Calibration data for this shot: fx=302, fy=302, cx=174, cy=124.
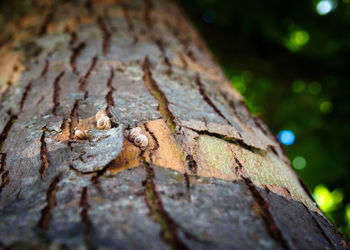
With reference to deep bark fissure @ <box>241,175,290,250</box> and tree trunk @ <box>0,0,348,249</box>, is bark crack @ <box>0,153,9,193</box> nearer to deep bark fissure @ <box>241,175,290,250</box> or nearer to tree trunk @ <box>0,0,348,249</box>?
tree trunk @ <box>0,0,348,249</box>

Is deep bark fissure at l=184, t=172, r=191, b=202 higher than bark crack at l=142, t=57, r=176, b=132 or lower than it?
lower

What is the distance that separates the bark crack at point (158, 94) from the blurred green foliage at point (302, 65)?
1900 mm

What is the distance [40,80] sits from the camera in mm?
1393

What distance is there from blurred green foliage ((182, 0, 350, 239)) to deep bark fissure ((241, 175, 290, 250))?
243 centimetres

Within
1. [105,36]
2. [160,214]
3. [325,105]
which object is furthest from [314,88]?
[160,214]

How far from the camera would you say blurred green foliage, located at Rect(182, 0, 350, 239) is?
2.95 m

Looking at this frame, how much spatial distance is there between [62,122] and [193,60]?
2.91ft

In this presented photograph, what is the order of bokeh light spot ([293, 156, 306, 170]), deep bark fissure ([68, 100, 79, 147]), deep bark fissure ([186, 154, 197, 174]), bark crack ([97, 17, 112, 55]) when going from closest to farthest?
1. deep bark fissure ([186, 154, 197, 174])
2. deep bark fissure ([68, 100, 79, 147])
3. bark crack ([97, 17, 112, 55])
4. bokeh light spot ([293, 156, 306, 170])

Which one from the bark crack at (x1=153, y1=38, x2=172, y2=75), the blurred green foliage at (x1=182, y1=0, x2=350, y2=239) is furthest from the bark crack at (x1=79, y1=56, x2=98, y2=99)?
the blurred green foliage at (x1=182, y1=0, x2=350, y2=239)

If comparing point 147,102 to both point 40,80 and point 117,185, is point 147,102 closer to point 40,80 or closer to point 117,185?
point 117,185

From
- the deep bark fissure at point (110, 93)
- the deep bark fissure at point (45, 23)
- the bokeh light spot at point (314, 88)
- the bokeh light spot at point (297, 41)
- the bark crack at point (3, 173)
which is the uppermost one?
the bokeh light spot at point (297, 41)

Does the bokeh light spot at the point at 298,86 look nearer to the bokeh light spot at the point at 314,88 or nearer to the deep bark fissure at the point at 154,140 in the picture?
the bokeh light spot at the point at 314,88

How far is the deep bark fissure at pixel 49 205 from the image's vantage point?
2.17 feet

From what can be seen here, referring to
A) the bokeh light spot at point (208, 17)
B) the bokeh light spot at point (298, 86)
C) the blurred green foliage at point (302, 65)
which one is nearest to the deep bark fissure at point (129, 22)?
the blurred green foliage at point (302, 65)
